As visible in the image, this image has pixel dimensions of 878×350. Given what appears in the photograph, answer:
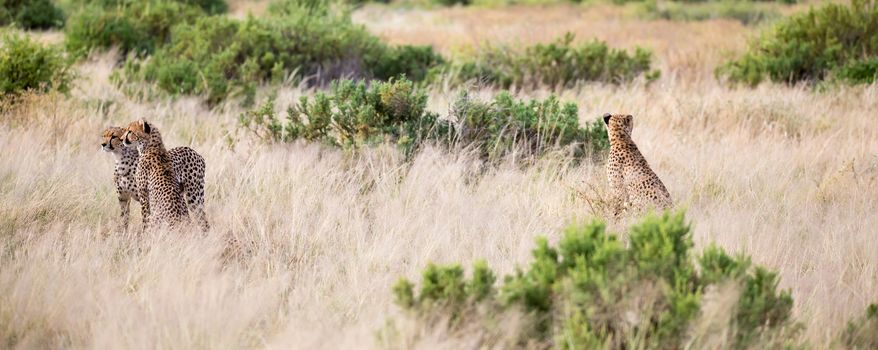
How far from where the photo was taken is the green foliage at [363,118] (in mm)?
6750

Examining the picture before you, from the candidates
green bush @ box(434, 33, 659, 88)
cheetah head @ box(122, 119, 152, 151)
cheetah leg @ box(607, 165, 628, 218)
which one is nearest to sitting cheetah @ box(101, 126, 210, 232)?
cheetah head @ box(122, 119, 152, 151)

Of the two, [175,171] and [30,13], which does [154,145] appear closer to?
[175,171]

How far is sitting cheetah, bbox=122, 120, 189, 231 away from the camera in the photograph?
461 centimetres

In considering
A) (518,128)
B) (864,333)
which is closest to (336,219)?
(518,128)

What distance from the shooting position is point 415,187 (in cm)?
581

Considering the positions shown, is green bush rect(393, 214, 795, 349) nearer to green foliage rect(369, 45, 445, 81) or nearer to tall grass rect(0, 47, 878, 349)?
tall grass rect(0, 47, 878, 349)

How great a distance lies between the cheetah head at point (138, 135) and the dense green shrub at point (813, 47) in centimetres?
808

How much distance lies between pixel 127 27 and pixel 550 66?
18.4 feet

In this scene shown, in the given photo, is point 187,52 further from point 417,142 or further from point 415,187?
point 415,187

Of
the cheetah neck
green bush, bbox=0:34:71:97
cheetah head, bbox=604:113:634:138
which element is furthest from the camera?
green bush, bbox=0:34:71:97

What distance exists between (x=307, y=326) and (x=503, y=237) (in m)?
1.61

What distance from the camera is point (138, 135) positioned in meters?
4.80

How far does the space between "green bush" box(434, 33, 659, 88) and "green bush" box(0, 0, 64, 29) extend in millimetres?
8845

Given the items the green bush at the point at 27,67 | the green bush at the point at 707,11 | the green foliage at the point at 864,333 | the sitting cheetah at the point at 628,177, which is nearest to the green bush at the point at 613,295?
the green foliage at the point at 864,333
